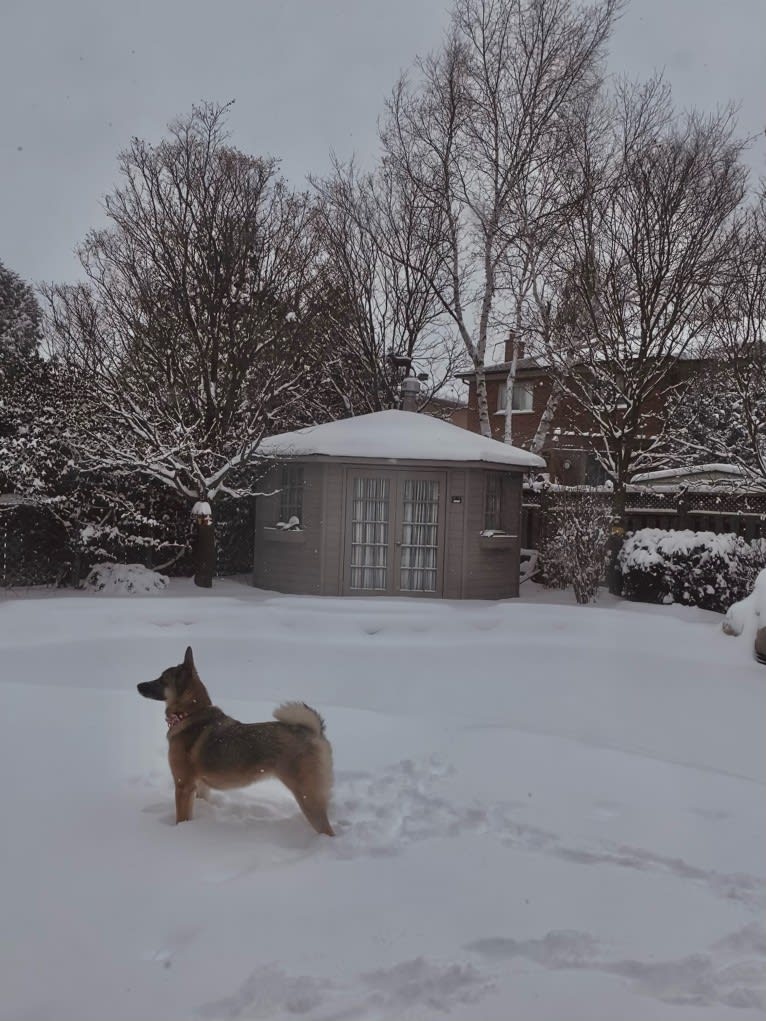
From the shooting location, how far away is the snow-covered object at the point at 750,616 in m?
7.50

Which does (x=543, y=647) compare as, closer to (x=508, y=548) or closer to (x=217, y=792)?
(x=217, y=792)

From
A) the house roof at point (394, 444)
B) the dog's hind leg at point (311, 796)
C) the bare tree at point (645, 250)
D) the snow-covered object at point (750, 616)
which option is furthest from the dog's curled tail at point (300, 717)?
the bare tree at point (645, 250)

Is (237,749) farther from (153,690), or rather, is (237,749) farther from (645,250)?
(645,250)

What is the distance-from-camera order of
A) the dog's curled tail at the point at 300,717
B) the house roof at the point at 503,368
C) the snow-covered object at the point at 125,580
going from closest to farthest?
1. the dog's curled tail at the point at 300,717
2. the snow-covered object at the point at 125,580
3. the house roof at the point at 503,368

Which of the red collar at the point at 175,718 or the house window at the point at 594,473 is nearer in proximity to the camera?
the red collar at the point at 175,718

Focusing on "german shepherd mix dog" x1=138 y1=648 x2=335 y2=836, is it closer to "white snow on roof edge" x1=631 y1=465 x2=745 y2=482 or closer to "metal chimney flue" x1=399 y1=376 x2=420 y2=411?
"metal chimney flue" x1=399 y1=376 x2=420 y2=411

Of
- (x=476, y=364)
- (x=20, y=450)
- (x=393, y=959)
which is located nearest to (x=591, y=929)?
(x=393, y=959)

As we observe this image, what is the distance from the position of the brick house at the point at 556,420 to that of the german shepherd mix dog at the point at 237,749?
43.5ft

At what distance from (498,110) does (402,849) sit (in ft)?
56.8

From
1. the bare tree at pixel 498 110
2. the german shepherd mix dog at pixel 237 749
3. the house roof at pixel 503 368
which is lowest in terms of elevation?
the german shepherd mix dog at pixel 237 749

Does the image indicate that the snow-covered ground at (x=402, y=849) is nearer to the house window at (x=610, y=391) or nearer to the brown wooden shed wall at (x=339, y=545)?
the brown wooden shed wall at (x=339, y=545)

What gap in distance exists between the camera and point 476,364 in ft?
58.9

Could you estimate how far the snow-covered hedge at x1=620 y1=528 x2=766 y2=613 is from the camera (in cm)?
1190

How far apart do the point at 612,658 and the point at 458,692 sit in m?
1.88
